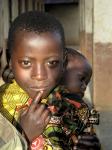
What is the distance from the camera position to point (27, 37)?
68.9 inches

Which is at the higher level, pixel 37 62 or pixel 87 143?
pixel 37 62

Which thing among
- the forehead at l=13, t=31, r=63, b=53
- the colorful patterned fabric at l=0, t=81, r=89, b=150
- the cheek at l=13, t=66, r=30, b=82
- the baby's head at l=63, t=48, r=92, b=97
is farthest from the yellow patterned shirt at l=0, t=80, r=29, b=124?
the baby's head at l=63, t=48, r=92, b=97

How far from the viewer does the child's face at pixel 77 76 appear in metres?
2.29

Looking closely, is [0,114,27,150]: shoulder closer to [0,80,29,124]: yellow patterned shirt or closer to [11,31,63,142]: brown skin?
[11,31,63,142]: brown skin

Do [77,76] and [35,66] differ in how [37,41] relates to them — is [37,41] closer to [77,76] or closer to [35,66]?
[35,66]

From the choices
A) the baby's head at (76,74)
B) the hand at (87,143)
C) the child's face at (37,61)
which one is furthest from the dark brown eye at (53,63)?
the baby's head at (76,74)

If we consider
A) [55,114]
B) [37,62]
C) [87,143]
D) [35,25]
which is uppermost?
[35,25]

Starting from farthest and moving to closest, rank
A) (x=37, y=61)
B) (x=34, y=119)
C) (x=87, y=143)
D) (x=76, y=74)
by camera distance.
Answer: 1. (x=76, y=74)
2. (x=87, y=143)
3. (x=37, y=61)
4. (x=34, y=119)

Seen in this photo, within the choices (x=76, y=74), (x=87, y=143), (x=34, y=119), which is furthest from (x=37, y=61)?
(x=76, y=74)

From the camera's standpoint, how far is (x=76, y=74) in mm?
2344

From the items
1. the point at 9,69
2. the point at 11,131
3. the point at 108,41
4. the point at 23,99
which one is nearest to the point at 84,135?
the point at 23,99

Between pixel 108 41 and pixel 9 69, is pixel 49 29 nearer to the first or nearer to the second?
pixel 9 69

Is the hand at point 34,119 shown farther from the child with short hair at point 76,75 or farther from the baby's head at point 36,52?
the child with short hair at point 76,75

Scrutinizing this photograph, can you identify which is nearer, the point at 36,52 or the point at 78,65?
the point at 36,52
